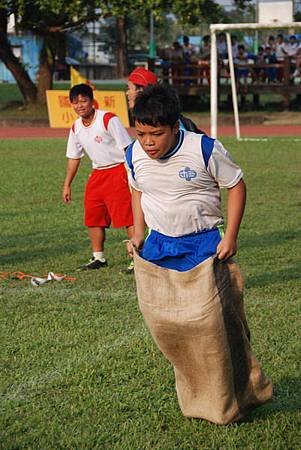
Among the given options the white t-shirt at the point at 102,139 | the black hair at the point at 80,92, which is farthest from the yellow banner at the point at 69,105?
the black hair at the point at 80,92

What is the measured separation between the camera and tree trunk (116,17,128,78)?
57903 millimetres

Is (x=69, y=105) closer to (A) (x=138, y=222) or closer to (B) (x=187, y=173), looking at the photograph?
(A) (x=138, y=222)

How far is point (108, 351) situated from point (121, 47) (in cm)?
5397

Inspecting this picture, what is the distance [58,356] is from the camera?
630cm

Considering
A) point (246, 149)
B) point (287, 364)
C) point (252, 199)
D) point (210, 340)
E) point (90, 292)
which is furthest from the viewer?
point (246, 149)

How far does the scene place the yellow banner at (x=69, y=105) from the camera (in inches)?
1079

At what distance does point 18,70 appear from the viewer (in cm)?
3250

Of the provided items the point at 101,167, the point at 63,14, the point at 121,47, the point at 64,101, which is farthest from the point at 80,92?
the point at 121,47

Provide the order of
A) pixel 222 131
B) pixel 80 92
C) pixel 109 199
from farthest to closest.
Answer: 1. pixel 222 131
2. pixel 109 199
3. pixel 80 92

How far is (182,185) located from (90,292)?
10.9ft

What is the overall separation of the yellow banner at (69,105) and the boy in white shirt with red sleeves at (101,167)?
1743 centimetres

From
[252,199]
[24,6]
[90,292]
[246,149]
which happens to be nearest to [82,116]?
[90,292]

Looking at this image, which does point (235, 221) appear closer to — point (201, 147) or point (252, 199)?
point (201, 147)

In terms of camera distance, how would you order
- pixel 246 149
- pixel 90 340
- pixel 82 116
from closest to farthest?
pixel 90 340, pixel 82 116, pixel 246 149
